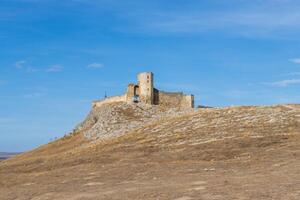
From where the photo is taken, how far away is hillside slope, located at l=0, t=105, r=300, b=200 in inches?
899

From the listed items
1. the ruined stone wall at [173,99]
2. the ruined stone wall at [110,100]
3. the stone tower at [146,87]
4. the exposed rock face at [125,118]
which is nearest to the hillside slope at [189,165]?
the exposed rock face at [125,118]

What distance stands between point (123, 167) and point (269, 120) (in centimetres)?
2015

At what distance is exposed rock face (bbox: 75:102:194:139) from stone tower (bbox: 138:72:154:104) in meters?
6.86

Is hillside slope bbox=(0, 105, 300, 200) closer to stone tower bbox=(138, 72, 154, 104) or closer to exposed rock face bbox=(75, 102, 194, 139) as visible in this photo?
exposed rock face bbox=(75, 102, 194, 139)

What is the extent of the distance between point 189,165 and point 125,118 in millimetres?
41465

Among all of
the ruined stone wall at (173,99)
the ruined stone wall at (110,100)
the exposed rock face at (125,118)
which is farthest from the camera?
the ruined stone wall at (110,100)

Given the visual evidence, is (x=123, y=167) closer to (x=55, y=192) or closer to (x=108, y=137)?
(x=55, y=192)

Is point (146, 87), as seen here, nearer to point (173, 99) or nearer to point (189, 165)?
point (173, 99)

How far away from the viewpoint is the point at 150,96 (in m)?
90.2

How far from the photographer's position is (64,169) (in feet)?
125

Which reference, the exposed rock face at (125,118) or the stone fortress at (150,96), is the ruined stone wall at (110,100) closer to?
the stone fortress at (150,96)

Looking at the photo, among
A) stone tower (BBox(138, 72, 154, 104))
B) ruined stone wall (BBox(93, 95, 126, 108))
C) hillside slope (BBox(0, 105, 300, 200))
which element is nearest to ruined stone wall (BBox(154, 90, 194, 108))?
stone tower (BBox(138, 72, 154, 104))

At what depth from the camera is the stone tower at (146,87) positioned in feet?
294

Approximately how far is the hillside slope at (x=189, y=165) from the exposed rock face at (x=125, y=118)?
7.75 metres
